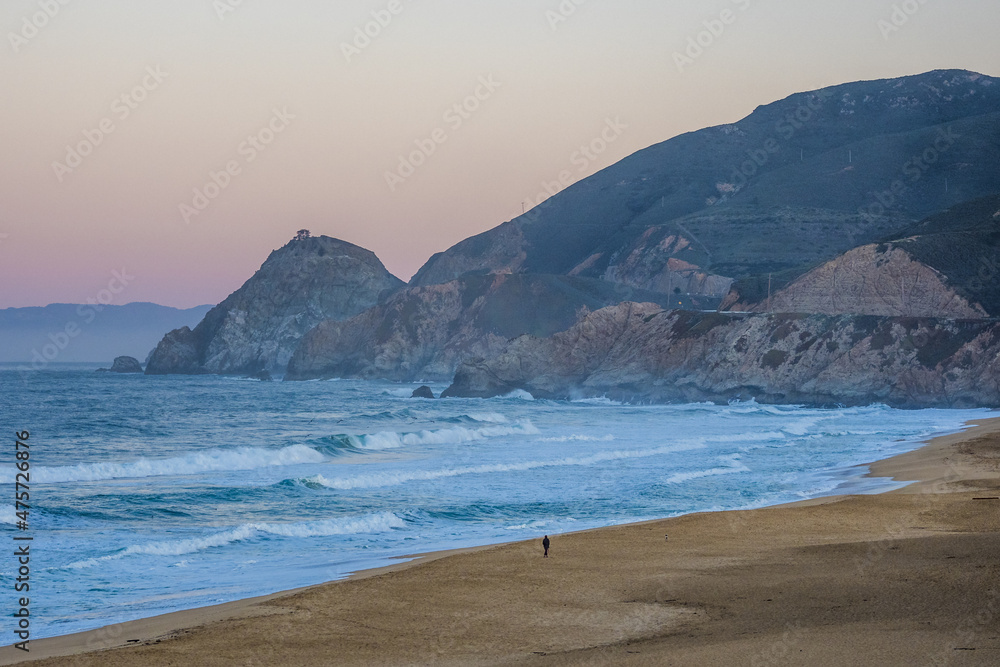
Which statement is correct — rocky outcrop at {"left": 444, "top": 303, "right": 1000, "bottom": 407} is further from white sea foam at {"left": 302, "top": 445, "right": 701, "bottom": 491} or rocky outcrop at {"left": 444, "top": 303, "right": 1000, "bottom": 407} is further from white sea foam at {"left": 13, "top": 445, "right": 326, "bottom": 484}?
white sea foam at {"left": 13, "top": 445, "right": 326, "bottom": 484}

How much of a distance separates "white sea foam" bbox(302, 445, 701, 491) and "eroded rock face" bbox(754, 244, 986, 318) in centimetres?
5249

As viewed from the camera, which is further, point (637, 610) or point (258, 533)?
point (258, 533)

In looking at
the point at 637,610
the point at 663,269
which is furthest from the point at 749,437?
the point at 663,269

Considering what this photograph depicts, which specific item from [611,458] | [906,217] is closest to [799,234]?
[906,217]

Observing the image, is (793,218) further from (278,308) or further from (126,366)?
(126,366)

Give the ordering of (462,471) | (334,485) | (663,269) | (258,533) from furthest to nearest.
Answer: (663,269), (462,471), (334,485), (258,533)

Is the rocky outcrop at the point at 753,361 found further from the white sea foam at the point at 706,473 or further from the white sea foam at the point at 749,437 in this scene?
the white sea foam at the point at 706,473

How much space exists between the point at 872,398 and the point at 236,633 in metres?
68.4

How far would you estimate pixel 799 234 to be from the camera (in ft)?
478

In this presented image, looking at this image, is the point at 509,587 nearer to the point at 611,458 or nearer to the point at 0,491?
the point at 0,491

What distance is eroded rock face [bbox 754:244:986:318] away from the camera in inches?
3250

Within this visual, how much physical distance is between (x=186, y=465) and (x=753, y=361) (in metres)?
58.1

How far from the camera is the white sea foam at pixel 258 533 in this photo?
57.6 ft

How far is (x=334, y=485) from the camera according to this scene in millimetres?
28094
